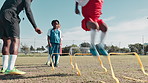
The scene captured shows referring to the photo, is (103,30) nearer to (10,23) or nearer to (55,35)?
(10,23)

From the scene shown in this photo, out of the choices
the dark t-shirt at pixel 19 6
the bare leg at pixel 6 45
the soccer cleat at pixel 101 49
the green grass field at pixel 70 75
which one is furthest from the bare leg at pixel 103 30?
the bare leg at pixel 6 45

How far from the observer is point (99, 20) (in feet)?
10.5

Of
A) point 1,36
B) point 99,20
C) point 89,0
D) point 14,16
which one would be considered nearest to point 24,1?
point 14,16

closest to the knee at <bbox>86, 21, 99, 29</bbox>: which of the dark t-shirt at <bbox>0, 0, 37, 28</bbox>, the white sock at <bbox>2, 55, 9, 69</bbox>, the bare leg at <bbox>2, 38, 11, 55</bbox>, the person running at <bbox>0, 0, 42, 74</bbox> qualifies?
the person running at <bbox>0, 0, 42, 74</bbox>

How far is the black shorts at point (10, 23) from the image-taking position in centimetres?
320

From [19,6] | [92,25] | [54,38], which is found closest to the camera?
[92,25]

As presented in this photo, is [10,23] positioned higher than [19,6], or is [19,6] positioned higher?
[19,6]

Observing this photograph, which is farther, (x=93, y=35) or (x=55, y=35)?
(x=55, y=35)

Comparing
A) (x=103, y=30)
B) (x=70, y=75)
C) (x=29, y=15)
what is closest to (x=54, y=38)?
(x=29, y=15)

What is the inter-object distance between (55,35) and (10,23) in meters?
2.60

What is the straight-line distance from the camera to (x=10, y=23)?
320 centimetres

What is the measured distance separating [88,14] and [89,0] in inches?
11.0

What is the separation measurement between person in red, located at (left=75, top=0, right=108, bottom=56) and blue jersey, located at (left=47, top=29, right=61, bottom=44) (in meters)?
2.64

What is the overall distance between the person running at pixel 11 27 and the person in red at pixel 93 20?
95 centimetres
